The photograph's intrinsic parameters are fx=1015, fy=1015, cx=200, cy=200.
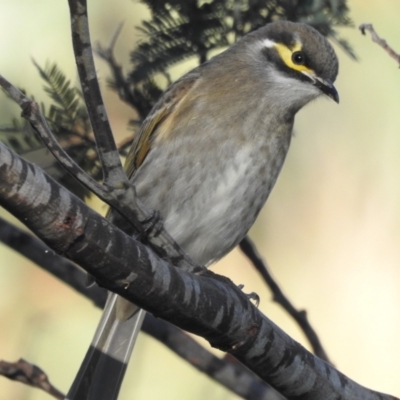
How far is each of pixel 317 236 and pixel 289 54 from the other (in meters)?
1.12

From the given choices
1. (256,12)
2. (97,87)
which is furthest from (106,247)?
(256,12)

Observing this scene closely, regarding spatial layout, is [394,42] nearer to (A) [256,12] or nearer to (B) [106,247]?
(A) [256,12]

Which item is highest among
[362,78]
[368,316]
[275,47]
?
[362,78]

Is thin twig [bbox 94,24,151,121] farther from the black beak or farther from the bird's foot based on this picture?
the bird's foot

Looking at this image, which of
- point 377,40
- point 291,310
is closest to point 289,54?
point 377,40

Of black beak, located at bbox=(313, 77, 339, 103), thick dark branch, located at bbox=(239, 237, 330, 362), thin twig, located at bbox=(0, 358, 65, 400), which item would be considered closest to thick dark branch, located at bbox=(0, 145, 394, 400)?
thick dark branch, located at bbox=(239, 237, 330, 362)

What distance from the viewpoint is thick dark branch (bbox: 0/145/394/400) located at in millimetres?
2191

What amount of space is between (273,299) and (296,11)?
102cm

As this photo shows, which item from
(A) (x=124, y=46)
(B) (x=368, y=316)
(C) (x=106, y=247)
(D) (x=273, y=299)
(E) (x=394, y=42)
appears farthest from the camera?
(E) (x=394, y=42)

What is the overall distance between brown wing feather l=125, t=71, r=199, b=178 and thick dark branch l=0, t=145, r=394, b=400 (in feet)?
3.25

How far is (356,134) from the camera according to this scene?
4789mm

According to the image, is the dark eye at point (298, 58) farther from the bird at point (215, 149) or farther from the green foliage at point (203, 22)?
the green foliage at point (203, 22)

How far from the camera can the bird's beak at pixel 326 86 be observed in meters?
3.76

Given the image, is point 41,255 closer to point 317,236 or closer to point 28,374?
point 28,374
